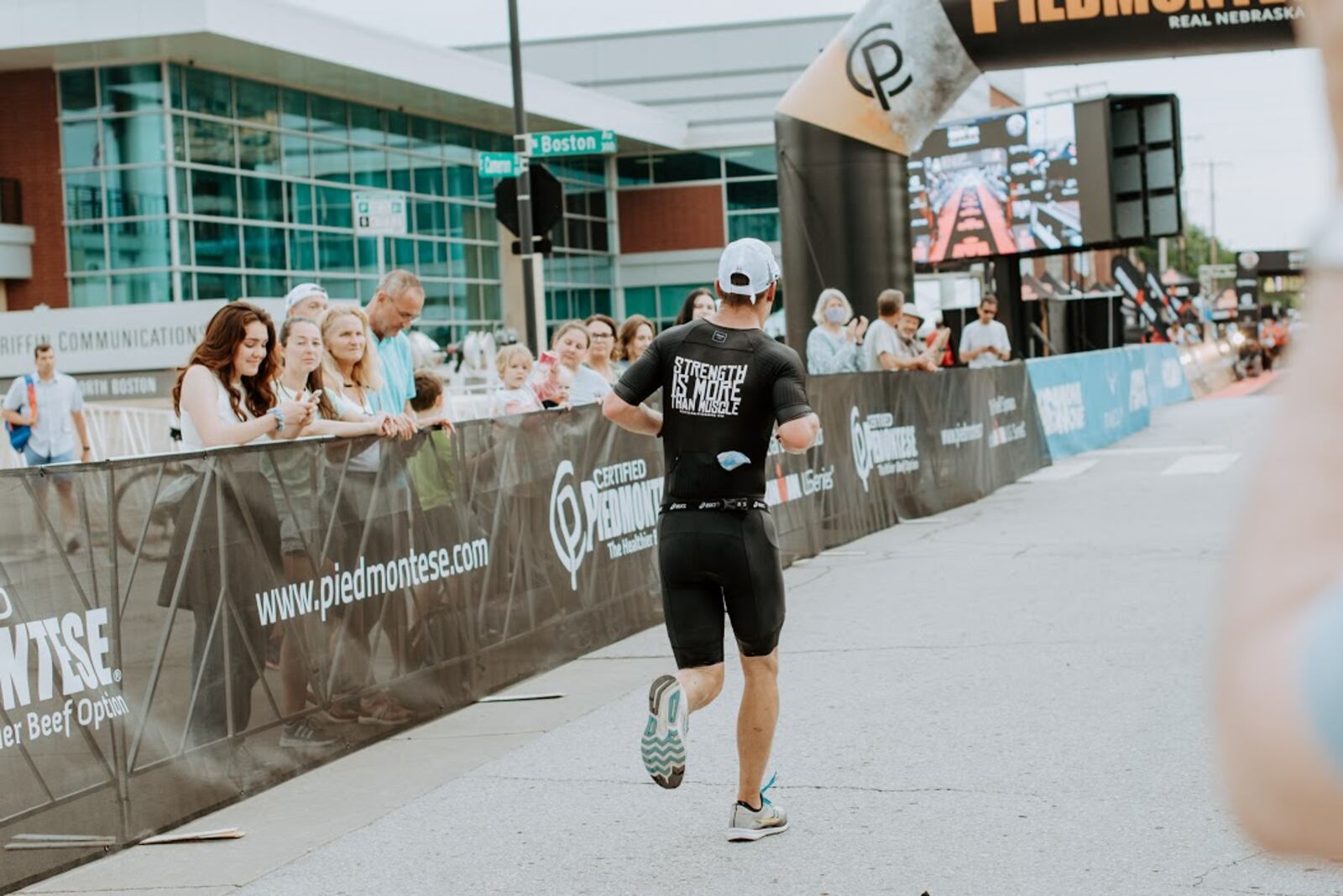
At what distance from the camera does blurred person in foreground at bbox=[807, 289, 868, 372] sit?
15.2 meters

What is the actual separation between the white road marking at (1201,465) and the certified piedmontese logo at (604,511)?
10.4m

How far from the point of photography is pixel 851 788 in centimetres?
625

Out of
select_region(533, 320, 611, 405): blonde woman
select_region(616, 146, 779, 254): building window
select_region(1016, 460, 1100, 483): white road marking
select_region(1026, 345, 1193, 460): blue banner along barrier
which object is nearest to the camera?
select_region(533, 320, 611, 405): blonde woman

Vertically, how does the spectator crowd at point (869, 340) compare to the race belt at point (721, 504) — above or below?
above

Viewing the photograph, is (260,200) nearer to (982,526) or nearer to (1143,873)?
(982,526)

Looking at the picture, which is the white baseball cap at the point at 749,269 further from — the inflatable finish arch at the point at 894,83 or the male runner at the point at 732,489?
the inflatable finish arch at the point at 894,83

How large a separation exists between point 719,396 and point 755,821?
144 cm

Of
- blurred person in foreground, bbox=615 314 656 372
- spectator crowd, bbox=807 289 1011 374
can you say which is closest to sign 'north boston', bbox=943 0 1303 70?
spectator crowd, bbox=807 289 1011 374

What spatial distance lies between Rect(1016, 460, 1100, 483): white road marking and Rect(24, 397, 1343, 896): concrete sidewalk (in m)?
9.28

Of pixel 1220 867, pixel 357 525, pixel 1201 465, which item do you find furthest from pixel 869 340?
pixel 1220 867

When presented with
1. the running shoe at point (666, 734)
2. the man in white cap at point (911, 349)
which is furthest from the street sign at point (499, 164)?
the running shoe at point (666, 734)

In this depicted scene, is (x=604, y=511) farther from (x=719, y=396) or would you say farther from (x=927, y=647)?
(x=719, y=396)

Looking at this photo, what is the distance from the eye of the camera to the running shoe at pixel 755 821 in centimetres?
568

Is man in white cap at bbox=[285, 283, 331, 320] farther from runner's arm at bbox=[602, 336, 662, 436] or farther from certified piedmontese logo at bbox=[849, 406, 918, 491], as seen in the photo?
certified piedmontese logo at bbox=[849, 406, 918, 491]
